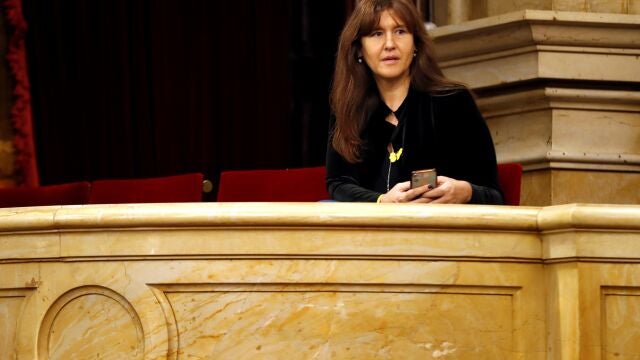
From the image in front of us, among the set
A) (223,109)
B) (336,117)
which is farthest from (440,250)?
(223,109)

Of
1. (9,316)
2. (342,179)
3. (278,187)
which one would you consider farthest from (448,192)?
(9,316)

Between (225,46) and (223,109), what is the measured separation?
0.28 metres

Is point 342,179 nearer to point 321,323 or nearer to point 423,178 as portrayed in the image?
point 423,178

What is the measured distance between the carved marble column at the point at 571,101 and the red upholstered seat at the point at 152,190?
3.34 feet

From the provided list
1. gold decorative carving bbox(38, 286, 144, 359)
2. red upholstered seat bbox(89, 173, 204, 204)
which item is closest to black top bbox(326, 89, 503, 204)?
red upholstered seat bbox(89, 173, 204, 204)

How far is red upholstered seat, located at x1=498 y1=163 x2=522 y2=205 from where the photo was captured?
3350 millimetres

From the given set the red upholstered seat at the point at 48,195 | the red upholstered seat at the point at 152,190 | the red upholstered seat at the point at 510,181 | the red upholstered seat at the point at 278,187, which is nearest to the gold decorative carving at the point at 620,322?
the red upholstered seat at the point at 510,181

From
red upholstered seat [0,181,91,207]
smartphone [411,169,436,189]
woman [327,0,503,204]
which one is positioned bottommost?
red upholstered seat [0,181,91,207]

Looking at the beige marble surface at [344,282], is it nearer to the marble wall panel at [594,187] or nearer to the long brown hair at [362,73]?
the long brown hair at [362,73]

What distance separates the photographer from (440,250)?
2707mm

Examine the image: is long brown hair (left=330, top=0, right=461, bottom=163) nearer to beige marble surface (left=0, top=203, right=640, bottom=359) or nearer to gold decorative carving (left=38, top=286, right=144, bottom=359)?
beige marble surface (left=0, top=203, right=640, bottom=359)

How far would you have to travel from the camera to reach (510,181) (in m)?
3.36

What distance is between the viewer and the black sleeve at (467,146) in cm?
325

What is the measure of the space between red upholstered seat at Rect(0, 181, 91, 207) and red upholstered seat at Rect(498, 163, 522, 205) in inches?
44.7
